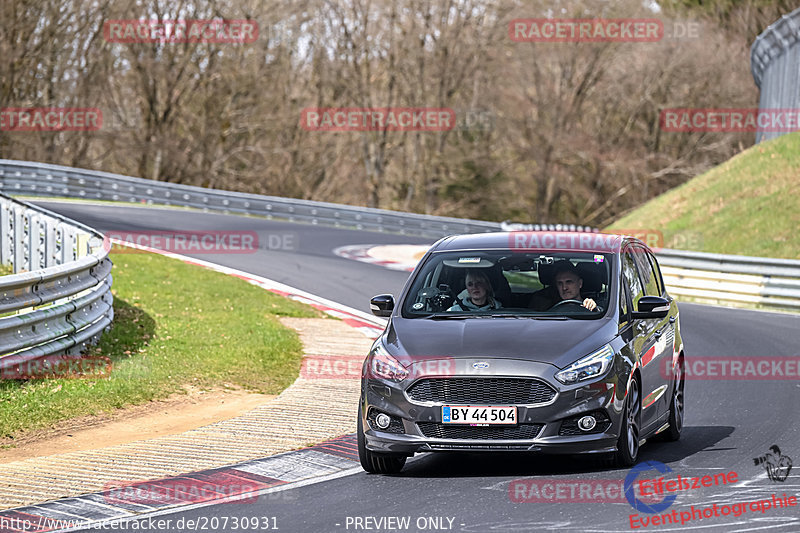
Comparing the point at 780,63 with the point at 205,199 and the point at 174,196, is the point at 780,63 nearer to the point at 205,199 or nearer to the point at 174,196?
the point at 205,199

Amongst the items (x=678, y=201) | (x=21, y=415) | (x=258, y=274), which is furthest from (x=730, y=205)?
(x=21, y=415)

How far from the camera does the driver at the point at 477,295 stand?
8.75 meters

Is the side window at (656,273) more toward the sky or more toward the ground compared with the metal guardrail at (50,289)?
more toward the sky

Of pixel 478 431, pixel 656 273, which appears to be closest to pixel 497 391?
pixel 478 431

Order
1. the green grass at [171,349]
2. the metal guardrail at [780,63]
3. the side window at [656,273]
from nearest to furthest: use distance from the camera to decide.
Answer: the green grass at [171,349] → the side window at [656,273] → the metal guardrail at [780,63]

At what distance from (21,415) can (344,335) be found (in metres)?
7.21

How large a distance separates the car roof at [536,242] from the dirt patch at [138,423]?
9.35 feet

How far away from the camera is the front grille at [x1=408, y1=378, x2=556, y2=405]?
757cm

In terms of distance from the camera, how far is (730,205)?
32.5 metres

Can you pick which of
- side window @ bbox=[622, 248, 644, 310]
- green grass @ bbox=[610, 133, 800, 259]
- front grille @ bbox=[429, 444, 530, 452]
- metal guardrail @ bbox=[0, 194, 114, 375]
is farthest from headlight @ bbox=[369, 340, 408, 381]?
green grass @ bbox=[610, 133, 800, 259]

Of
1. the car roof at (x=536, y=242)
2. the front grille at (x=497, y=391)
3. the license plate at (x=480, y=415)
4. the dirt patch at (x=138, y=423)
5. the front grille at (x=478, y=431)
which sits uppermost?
the car roof at (x=536, y=242)

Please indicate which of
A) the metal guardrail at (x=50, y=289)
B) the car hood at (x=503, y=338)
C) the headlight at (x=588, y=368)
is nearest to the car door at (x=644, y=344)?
the car hood at (x=503, y=338)

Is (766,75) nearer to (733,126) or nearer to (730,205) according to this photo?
(730,205)

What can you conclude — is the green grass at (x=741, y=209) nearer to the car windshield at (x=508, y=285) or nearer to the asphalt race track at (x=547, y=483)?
the asphalt race track at (x=547, y=483)
